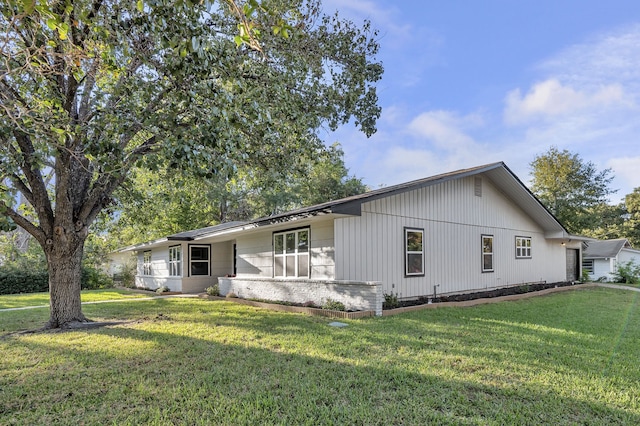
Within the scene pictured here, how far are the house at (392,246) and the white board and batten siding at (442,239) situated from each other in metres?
0.03

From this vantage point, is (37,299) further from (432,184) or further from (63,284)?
(432,184)

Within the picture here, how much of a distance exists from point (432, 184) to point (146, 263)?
16.4 meters

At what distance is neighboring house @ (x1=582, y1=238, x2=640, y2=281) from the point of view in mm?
23828

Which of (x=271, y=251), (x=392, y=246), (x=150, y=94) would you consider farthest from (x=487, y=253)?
(x=150, y=94)

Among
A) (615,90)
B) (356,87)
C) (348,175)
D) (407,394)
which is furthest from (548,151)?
(407,394)

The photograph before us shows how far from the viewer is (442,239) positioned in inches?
456

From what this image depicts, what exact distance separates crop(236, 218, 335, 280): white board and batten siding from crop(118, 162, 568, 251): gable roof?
539 mm

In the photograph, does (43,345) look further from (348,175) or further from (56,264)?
(348,175)

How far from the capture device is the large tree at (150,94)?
4.45 metres

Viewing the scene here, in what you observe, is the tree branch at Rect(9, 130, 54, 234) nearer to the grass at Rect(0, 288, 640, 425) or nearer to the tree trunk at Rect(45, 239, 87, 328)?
the tree trunk at Rect(45, 239, 87, 328)

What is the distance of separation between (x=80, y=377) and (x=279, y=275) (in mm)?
7101

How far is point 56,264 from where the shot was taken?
7.57m

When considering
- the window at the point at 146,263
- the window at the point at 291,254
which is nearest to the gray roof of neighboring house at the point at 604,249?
the window at the point at 291,254

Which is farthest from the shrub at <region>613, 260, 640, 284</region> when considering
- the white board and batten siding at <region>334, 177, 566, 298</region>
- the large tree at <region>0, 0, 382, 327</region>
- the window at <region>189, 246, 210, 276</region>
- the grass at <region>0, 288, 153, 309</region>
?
the grass at <region>0, 288, 153, 309</region>
